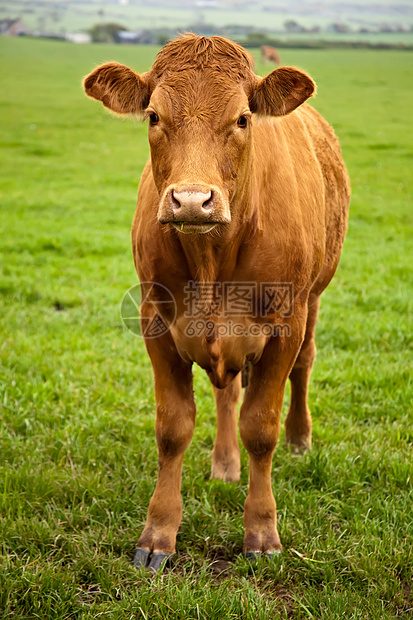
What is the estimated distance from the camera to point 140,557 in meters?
3.29

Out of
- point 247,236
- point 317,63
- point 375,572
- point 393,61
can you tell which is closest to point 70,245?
point 247,236

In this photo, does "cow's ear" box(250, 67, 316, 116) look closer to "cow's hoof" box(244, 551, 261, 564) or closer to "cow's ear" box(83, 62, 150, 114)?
"cow's ear" box(83, 62, 150, 114)

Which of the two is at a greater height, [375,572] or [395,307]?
[395,307]

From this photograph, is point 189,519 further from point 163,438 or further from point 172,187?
point 172,187

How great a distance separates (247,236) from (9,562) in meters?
1.84

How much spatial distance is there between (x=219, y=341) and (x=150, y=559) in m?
1.15

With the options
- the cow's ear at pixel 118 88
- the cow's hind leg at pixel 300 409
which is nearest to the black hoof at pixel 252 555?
the cow's hind leg at pixel 300 409

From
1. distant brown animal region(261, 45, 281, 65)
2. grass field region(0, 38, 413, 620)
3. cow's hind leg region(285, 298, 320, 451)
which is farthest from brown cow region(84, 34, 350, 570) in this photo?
distant brown animal region(261, 45, 281, 65)

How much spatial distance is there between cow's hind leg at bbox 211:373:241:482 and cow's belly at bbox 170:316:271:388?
827mm

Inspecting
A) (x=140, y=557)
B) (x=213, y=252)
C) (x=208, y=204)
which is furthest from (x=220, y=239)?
(x=140, y=557)

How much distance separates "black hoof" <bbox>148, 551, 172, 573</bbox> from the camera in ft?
10.5

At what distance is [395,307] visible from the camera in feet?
21.9

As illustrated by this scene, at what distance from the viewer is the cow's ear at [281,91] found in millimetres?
2893

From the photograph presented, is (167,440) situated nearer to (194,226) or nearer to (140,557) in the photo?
(140,557)
